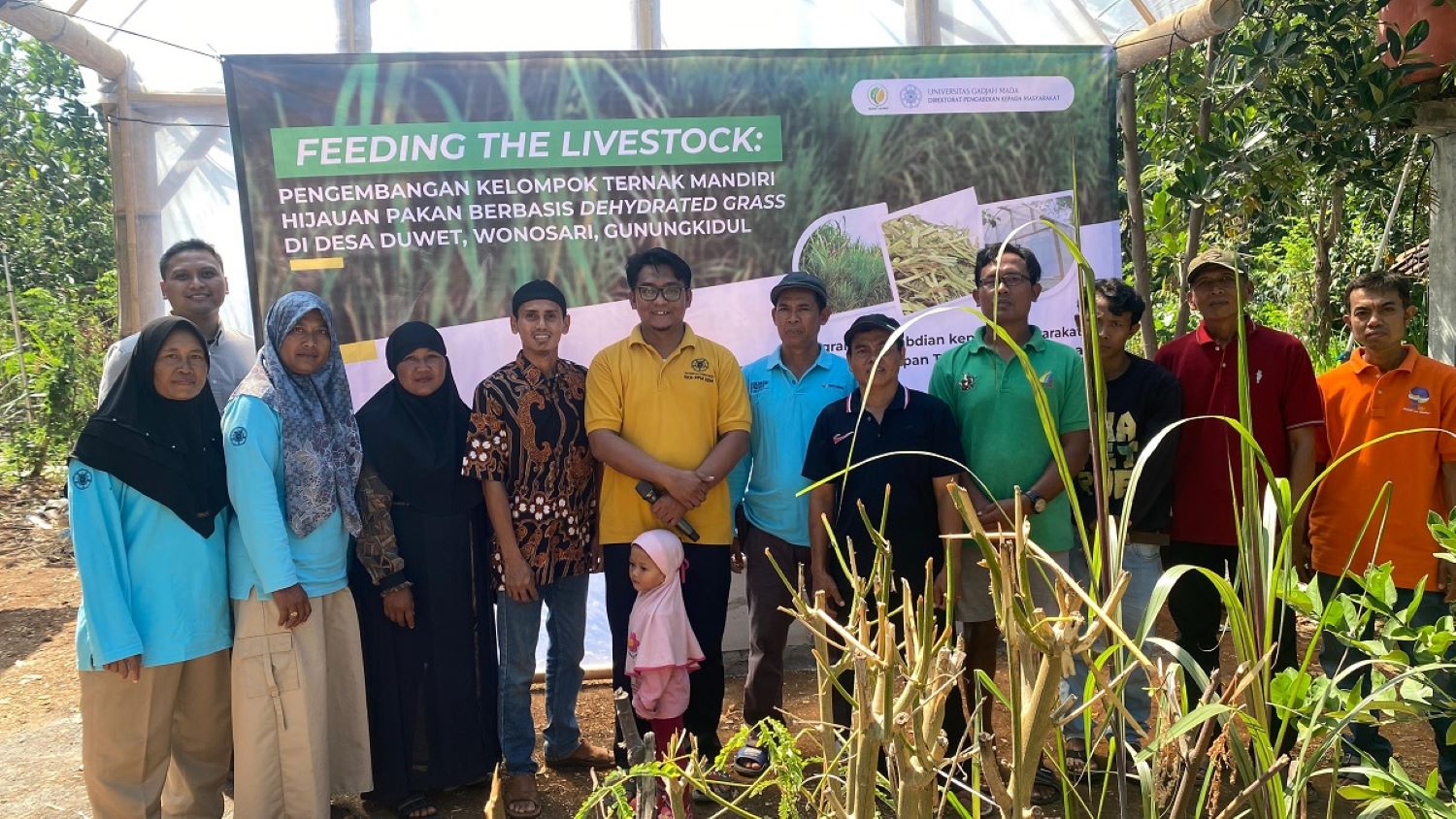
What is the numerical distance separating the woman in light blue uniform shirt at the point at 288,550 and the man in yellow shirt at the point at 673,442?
0.78 meters

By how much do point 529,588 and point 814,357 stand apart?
1.20 meters

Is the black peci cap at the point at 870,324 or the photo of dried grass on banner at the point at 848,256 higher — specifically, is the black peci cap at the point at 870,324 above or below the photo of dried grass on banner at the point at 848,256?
below

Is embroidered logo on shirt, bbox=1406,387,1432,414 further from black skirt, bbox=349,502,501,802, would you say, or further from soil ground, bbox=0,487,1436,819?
black skirt, bbox=349,502,501,802

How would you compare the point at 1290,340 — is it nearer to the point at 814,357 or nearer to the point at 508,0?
the point at 814,357

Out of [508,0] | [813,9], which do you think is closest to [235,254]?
[508,0]

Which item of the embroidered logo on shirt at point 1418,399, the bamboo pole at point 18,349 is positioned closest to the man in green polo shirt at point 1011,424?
the embroidered logo on shirt at point 1418,399

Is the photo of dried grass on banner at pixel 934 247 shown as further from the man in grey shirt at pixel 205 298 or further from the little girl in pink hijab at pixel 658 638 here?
the man in grey shirt at pixel 205 298

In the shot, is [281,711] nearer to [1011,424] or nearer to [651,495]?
[651,495]

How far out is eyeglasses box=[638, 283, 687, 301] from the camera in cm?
360

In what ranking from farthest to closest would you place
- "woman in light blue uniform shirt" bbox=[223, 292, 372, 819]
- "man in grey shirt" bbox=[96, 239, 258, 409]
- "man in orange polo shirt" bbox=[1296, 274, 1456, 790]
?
"man in grey shirt" bbox=[96, 239, 258, 409] < "man in orange polo shirt" bbox=[1296, 274, 1456, 790] < "woman in light blue uniform shirt" bbox=[223, 292, 372, 819]

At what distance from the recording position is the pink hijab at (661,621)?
3.31m

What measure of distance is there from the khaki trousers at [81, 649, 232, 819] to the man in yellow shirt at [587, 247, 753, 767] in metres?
1.18

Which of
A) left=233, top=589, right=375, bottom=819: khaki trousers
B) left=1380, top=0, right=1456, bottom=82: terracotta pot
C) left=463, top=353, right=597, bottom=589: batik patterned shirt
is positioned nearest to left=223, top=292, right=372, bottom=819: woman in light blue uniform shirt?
left=233, top=589, right=375, bottom=819: khaki trousers

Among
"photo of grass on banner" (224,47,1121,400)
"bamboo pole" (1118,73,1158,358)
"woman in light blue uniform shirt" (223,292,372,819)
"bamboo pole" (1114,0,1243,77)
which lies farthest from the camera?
"bamboo pole" (1118,73,1158,358)
